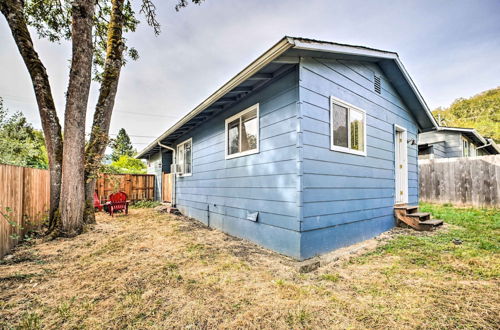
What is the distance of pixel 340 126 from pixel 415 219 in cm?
332

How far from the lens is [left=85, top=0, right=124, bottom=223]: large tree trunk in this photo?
18.1ft

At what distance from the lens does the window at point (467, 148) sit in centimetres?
1186

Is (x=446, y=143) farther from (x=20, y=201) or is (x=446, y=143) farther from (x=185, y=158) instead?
(x=20, y=201)

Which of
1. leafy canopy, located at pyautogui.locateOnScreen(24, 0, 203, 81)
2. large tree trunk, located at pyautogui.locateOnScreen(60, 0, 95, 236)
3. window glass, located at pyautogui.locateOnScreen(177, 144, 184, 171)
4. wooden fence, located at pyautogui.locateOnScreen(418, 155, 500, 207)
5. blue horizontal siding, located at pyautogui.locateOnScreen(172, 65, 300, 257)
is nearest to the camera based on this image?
blue horizontal siding, located at pyautogui.locateOnScreen(172, 65, 300, 257)

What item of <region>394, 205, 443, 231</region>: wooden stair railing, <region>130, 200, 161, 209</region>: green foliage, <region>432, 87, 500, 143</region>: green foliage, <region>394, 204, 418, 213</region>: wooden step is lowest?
<region>130, 200, 161, 209</region>: green foliage

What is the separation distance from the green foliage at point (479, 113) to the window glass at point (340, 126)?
1095 inches

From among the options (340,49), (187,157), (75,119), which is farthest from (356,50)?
(187,157)

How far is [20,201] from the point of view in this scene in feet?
13.2

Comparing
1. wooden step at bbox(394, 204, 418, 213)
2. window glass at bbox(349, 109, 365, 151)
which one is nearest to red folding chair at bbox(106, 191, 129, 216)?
window glass at bbox(349, 109, 365, 151)

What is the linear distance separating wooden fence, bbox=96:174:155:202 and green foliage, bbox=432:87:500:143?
30.0m

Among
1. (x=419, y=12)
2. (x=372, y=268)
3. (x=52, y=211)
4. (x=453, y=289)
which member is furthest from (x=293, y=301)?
(x=419, y=12)

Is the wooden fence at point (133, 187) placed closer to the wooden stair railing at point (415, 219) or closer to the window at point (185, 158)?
the window at point (185, 158)

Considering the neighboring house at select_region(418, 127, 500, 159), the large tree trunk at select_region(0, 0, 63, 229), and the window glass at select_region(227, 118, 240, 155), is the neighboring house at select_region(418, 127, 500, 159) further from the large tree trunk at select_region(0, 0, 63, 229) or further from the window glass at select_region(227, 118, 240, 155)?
the large tree trunk at select_region(0, 0, 63, 229)

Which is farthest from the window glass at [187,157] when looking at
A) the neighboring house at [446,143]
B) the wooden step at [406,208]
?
the neighboring house at [446,143]
